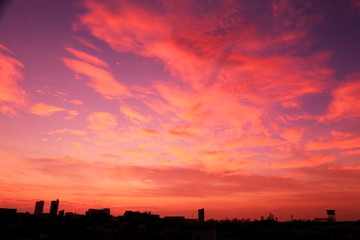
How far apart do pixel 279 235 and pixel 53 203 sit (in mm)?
122482

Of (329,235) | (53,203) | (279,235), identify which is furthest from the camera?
(53,203)

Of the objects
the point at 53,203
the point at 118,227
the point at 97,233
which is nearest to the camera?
the point at 97,233

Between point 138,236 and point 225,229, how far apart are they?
57.2 ft

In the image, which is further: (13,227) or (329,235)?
(13,227)

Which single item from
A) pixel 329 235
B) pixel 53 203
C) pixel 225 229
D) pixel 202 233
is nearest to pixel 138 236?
pixel 202 233

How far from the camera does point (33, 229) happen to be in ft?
147

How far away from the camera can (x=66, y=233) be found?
140 feet

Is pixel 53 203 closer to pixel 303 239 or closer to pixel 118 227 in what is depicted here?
pixel 118 227

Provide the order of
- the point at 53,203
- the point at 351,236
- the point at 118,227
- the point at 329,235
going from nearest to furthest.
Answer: the point at 351,236 < the point at 329,235 < the point at 118,227 < the point at 53,203

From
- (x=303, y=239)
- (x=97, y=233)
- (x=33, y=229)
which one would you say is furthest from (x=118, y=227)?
(x=303, y=239)

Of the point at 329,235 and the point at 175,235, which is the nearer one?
the point at 329,235

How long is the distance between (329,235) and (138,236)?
28802mm

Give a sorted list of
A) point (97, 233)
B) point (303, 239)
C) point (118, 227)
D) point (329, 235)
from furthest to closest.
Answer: point (118, 227), point (97, 233), point (303, 239), point (329, 235)

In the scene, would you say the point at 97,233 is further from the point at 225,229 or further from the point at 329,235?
the point at 329,235
